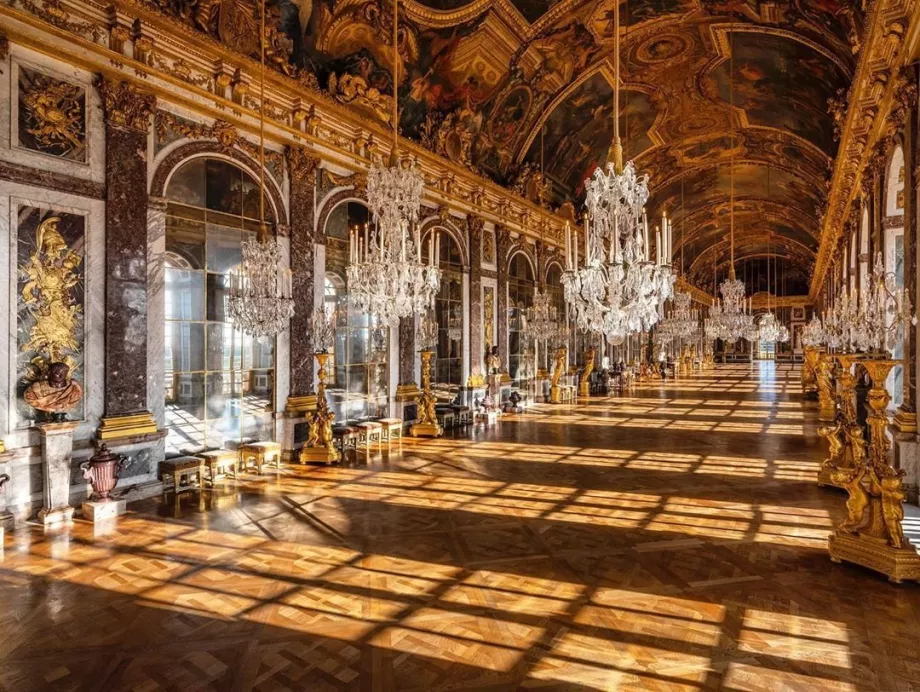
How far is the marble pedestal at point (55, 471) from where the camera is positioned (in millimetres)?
5793

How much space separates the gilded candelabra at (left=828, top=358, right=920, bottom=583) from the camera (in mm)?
4336

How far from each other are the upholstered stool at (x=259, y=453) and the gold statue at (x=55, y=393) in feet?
7.52

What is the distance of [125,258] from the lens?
268 inches

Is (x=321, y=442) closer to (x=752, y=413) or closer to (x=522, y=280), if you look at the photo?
(x=522, y=280)

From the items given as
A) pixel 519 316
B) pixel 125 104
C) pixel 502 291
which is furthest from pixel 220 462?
pixel 519 316

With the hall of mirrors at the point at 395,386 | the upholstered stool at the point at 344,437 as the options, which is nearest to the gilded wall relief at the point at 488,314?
the hall of mirrors at the point at 395,386

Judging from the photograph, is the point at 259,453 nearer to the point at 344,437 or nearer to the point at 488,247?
the point at 344,437

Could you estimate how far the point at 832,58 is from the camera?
36.4 feet

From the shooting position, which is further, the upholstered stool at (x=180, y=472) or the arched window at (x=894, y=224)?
the arched window at (x=894, y=224)

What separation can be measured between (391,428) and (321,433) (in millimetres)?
1981

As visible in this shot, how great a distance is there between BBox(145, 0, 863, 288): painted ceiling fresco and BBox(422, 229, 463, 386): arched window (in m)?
2.34

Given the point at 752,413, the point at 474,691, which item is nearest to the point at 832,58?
the point at 752,413

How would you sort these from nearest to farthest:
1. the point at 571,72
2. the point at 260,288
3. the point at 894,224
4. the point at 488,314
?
the point at 260,288 → the point at 894,224 → the point at 571,72 → the point at 488,314

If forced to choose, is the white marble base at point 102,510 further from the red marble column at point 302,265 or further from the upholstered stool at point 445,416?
the upholstered stool at point 445,416
